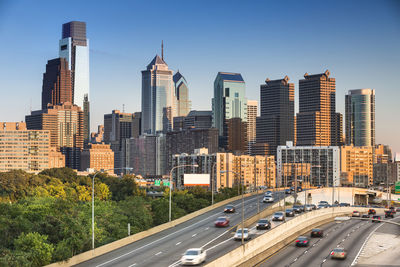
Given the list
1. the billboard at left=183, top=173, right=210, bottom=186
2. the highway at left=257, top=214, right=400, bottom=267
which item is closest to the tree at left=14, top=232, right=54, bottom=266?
the highway at left=257, top=214, right=400, bottom=267

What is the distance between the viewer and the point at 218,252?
58844 mm

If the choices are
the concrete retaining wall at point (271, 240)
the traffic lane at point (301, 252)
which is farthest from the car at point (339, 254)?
the concrete retaining wall at point (271, 240)

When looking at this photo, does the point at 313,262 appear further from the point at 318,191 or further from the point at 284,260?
the point at 318,191

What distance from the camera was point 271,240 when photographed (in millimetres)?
66000

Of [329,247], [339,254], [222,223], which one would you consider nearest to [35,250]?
[222,223]

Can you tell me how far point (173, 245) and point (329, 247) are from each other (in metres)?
19.5

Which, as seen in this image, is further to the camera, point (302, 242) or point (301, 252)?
point (302, 242)

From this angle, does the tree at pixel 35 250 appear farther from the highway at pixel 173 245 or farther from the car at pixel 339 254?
the car at pixel 339 254

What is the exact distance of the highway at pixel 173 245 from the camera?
54.9 meters

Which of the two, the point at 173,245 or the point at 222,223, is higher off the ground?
the point at 222,223

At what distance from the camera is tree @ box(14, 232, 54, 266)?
56.6 m

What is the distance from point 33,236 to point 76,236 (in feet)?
23.6

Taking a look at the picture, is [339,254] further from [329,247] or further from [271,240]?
[329,247]

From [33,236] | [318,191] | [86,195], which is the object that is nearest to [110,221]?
[33,236]
